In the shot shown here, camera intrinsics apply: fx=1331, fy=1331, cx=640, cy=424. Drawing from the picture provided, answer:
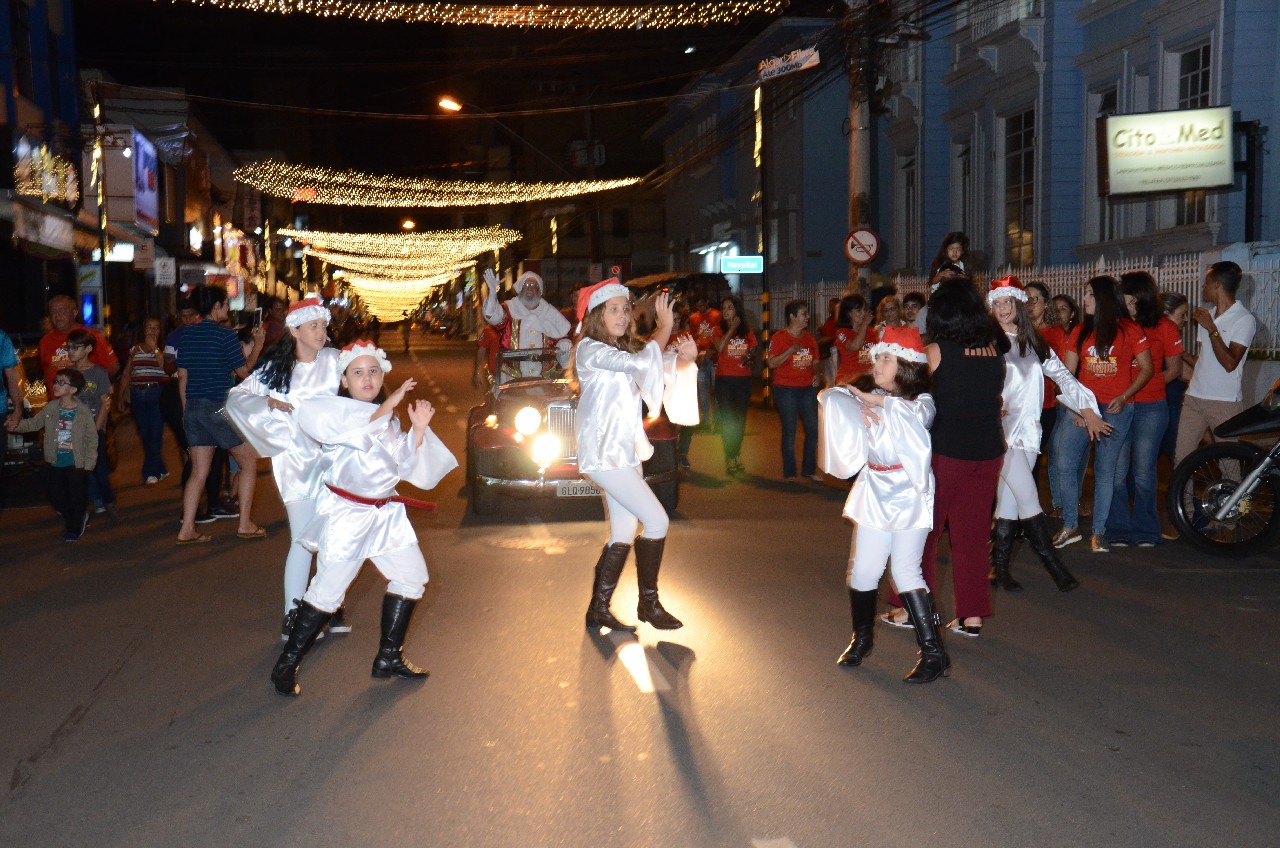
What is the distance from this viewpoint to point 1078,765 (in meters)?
4.86

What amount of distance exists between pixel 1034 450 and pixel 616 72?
2328 inches

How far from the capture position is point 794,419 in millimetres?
13398

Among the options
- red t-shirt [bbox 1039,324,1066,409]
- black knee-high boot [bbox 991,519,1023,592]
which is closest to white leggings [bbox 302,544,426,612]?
black knee-high boot [bbox 991,519,1023,592]

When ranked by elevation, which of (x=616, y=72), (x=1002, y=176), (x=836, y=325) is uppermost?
(x=616, y=72)

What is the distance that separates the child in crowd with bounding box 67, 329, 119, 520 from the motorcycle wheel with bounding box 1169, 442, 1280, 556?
8233mm

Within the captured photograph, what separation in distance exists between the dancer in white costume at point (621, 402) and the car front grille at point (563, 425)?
11.9 ft

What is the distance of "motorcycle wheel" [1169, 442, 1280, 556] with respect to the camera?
29.5 feet

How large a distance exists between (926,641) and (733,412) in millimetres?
8123

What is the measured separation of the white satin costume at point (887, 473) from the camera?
19.7 ft

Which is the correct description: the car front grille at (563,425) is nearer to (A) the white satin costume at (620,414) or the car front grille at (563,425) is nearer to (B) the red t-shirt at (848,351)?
(B) the red t-shirt at (848,351)

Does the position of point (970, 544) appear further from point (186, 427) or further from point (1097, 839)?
point (186, 427)

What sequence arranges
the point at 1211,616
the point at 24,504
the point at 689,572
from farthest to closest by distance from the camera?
1. the point at 24,504
2. the point at 689,572
3. the point at 1211,616

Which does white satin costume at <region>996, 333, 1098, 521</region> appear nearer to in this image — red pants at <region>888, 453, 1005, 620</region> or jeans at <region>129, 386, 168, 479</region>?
red pants at <region>888, 453, 1005, 620</region>

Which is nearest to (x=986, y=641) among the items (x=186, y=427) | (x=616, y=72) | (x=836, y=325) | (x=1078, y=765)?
(x=1078, y=765)
